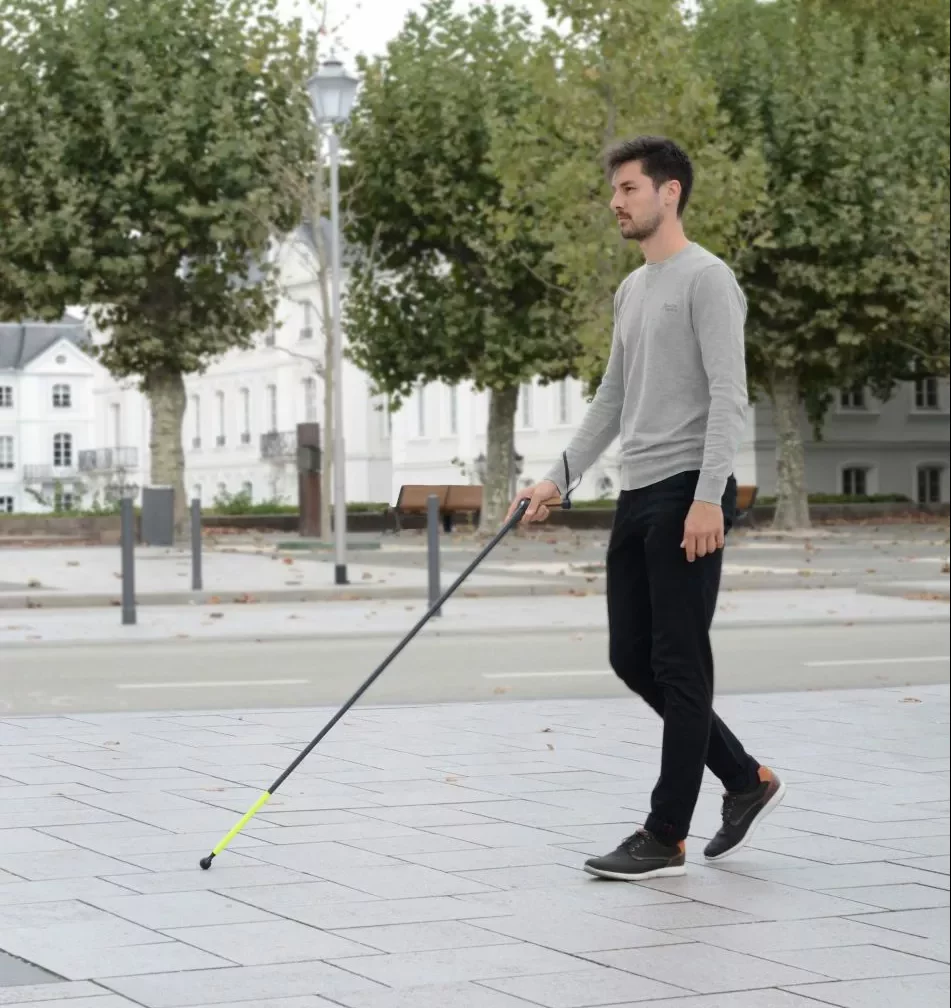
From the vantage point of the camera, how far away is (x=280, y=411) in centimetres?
7775

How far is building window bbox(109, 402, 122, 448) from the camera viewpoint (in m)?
70.8

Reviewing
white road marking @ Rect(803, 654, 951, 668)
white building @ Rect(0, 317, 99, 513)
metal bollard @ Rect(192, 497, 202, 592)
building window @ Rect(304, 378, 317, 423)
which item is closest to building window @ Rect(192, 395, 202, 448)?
white building @ Rect(0, 317, 99, 513)

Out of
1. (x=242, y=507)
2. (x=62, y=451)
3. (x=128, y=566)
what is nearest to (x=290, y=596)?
(x=128, y=566)

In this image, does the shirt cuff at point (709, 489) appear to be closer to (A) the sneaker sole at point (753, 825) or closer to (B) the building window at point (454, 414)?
(A) the sneaker sole at point (753, 825)

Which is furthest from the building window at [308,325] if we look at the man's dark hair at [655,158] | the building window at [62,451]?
the man's dark hair at [655,158]

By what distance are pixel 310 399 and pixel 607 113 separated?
50.5 metres

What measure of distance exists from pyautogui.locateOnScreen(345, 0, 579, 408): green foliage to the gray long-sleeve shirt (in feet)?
96.0

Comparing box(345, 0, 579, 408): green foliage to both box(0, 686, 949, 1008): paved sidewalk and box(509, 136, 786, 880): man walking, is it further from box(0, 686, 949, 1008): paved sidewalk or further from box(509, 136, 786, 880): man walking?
box(509, 136, 786, 880): man walking

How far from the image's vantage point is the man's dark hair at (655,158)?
5586 millimetres

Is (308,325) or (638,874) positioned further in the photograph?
(308,325)

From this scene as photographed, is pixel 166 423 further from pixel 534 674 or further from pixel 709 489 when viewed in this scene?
pixel 709 489

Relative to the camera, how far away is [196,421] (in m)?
85.0

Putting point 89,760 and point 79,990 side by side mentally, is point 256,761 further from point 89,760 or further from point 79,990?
point 79,990

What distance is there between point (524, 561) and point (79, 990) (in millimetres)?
22669
